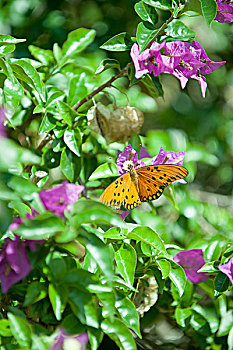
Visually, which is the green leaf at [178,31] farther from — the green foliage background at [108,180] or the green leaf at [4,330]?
the green leaf at [4,330]

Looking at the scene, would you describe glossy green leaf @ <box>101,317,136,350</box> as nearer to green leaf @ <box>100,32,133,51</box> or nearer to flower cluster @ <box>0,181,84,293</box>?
flower cluster @ <box>0,181,84,293</box>

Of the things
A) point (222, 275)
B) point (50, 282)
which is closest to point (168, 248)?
point (222, 275)

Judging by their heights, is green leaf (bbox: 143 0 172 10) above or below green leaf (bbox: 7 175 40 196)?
above

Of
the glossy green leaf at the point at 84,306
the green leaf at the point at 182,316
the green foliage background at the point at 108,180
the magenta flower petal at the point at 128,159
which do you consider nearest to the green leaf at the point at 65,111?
the green foliage background at the point at 108,180

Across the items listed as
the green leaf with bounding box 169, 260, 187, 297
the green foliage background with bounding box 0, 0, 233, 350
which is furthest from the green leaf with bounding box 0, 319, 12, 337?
the green leaf with bounding box 169, 260, 187, 297

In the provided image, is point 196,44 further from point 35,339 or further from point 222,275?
point 35,339

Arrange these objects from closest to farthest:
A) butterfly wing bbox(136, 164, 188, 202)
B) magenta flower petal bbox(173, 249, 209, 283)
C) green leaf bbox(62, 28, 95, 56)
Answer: butterfly wing bbox(136, 164, 188, 202), magenta flower petal bbox(173, 249, 209, 283), green leaf bbox(62, 28, 95, 56)

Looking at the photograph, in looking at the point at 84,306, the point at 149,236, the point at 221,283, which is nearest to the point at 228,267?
the point at 221,283
